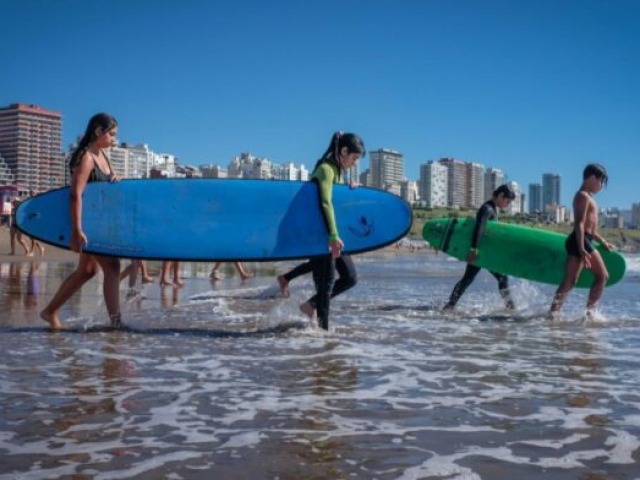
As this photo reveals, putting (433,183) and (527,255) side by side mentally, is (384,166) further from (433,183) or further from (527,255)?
(527,255)

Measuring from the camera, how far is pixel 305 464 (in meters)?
2.36

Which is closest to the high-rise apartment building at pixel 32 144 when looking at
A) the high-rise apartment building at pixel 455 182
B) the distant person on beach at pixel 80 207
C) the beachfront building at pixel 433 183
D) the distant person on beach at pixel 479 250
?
the beachfront building at pixel 433 183

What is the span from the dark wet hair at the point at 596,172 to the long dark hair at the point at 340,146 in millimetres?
2737

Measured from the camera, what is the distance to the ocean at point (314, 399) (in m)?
2.38

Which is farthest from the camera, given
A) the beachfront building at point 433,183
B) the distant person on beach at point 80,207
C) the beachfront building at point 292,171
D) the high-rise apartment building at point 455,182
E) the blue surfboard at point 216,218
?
the high-rise apartment building at point 455,182

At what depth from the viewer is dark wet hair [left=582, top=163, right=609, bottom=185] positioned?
7.01 m

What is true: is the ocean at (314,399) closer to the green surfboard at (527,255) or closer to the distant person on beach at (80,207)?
the distant person on beach at (80,207)

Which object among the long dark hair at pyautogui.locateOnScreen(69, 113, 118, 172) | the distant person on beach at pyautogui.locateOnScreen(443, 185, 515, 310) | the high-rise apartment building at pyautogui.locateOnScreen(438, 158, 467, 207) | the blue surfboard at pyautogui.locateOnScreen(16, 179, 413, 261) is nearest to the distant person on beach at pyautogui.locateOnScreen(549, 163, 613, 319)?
the distant person on beach at pyautogui.locateOnScreen(443, 185, 515, 310)

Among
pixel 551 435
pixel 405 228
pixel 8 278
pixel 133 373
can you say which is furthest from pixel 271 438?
pixel 8 278

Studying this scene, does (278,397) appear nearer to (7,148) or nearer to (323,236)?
(323,236)

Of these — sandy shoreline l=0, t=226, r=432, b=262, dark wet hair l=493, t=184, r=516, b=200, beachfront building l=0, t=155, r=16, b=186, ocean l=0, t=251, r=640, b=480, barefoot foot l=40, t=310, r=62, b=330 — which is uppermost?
beachfront building l=0, t=155, r=16, b=186

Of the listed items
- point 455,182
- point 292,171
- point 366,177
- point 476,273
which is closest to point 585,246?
point 476,273

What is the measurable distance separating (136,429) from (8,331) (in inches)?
118

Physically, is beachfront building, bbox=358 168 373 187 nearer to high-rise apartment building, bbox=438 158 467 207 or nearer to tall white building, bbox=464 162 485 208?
high-rise apartment building, bbox=438 158 467 207
